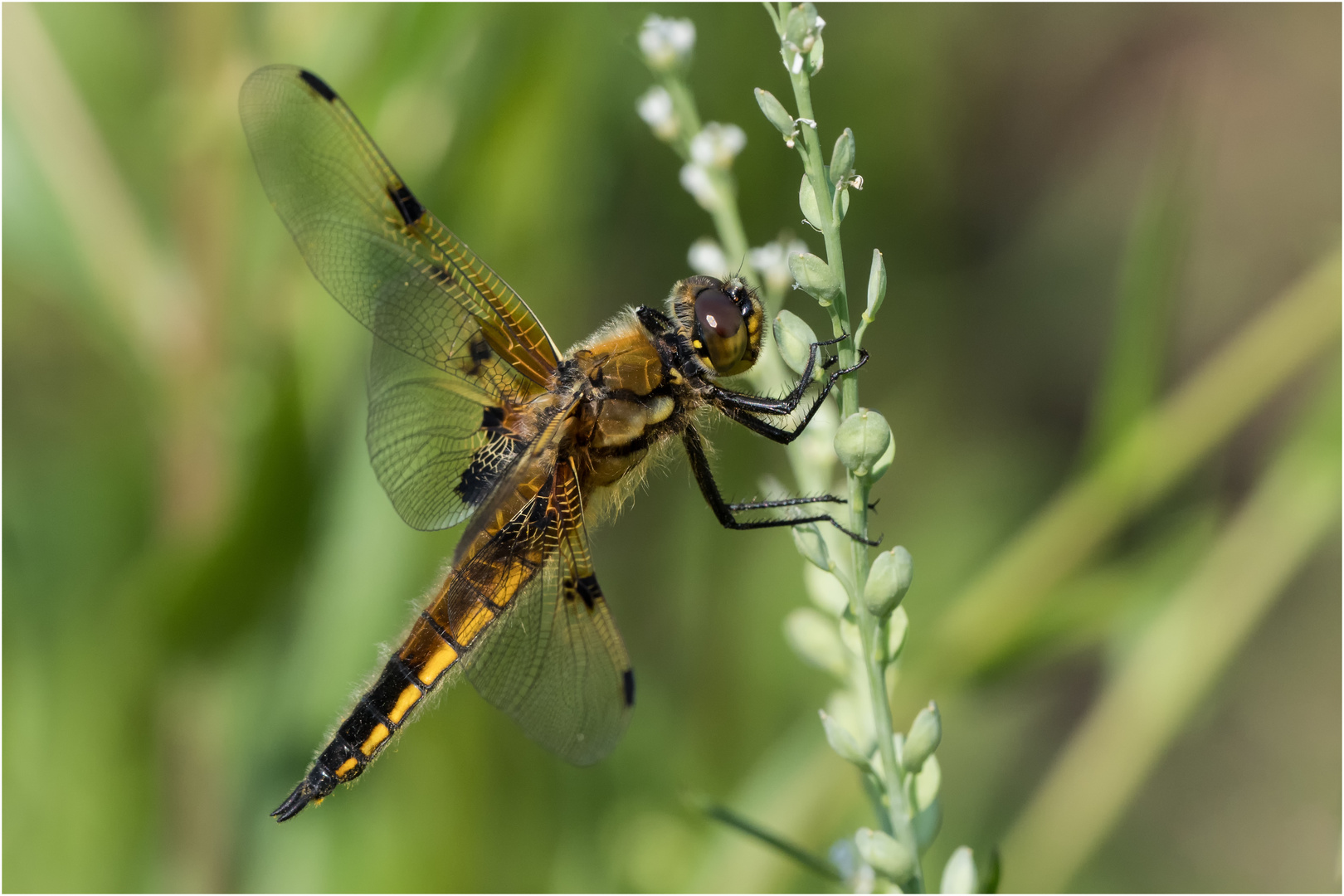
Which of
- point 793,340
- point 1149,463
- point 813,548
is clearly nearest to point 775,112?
point 793,340

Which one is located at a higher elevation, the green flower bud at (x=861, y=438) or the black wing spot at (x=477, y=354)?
the black wing spot at (x=477, y=354)

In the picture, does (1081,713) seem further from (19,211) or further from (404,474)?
(19,211)

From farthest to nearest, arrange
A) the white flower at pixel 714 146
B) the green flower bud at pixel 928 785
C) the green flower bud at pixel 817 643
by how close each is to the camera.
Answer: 1. the white flower at pixel 714 146
2. the green flower bud at pixel 817 643
3. the green flower bud at pixel 928 785

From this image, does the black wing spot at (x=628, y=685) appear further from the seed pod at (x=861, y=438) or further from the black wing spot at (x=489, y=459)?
the seed pod at (x=861, y=438)

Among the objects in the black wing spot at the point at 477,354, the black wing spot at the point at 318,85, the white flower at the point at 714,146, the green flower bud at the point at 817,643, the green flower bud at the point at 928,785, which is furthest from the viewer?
the black wing spot at the point at 477,354

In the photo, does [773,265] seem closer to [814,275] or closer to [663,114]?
[663,114]

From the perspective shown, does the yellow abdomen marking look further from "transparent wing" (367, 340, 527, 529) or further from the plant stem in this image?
the plant stem

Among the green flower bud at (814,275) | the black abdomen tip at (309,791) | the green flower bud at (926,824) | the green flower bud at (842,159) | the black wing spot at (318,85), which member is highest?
the black wing spot at (318,85)

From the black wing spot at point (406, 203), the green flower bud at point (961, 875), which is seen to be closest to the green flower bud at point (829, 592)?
the green flower bud at point (961, 875)
